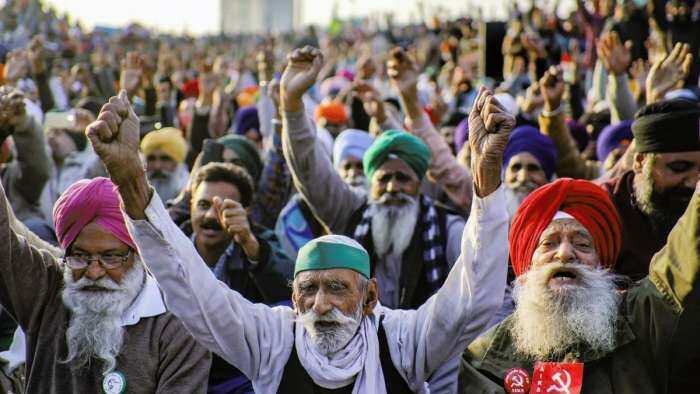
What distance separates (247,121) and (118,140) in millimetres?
5738

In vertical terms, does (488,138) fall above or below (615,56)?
below

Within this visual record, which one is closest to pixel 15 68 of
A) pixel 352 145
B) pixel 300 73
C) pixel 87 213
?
pixel 352 145

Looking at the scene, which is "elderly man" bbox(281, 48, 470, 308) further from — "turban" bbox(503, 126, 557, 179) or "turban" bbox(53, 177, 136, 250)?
"turban" bbox(53, 177, 136, 250)

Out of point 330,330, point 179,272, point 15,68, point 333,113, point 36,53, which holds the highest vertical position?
point 36,53

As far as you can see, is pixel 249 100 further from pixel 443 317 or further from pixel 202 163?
pixel 443 317

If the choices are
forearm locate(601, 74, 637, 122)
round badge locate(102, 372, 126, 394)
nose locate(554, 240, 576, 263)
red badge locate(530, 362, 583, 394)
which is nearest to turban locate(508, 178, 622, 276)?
nose locate(554, 240, 576, 263)

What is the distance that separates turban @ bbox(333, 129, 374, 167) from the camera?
685 centimetres

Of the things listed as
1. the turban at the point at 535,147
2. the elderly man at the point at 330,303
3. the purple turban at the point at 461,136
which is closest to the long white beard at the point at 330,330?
the elderly man at the point at 330,303

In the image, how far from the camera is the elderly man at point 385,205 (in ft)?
17.1

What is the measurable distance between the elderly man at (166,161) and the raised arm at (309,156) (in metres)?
2.01

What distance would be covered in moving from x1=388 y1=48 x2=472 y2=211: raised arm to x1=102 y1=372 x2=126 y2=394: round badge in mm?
2615

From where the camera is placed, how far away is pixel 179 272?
3.56m

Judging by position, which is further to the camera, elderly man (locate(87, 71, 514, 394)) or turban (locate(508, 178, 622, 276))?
turban (locate(508, 178, 622, 276))

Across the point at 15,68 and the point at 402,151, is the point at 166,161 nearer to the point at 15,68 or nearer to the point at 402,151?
the point at 15,68
